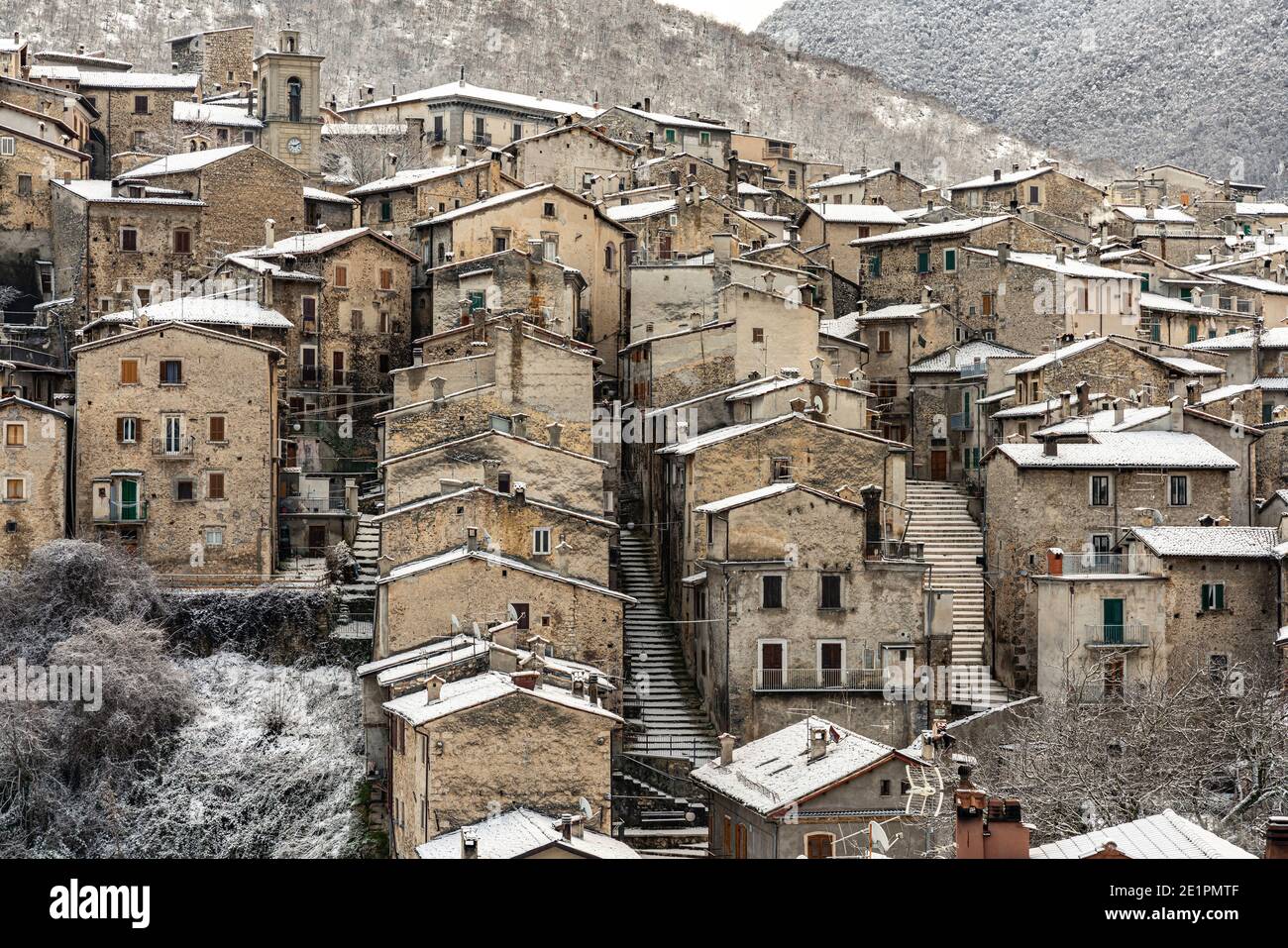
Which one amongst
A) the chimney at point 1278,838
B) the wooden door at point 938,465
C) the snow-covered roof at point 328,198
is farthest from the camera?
the snow-covered roof at point 328,198

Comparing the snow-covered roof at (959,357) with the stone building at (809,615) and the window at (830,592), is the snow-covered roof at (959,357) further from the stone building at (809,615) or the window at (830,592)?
the window at (830,592)

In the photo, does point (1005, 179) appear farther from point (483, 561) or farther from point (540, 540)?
point (483, 561)

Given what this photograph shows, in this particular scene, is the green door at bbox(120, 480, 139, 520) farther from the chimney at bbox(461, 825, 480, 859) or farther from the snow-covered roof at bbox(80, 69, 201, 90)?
the snow-covered roof at bbox(80, 69, 201, 90)

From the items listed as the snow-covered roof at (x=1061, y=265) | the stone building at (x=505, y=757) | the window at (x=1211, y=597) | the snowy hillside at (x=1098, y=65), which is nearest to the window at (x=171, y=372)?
the stone building at (x=505, y=757)

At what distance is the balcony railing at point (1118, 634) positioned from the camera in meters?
46.0

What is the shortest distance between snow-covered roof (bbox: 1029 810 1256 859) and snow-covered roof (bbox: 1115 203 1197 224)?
6700cm

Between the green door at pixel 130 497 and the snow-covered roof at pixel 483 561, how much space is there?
8.59m

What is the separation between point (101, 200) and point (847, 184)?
36.4 metres

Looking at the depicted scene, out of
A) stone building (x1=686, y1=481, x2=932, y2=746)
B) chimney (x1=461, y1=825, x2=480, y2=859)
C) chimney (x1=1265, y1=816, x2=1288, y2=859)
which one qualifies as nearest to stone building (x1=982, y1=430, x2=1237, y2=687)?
stone building (x1=686, y1=481, x2=932, y2=746)

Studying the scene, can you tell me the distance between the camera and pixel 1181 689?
4444 centimetres

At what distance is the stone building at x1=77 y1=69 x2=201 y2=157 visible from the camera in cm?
8162

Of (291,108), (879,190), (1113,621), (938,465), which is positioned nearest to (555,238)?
(938,465)
